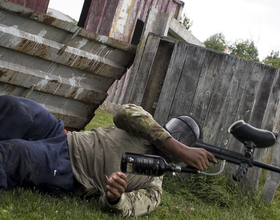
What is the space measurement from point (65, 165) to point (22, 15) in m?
2.09

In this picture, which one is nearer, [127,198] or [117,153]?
[127,198]

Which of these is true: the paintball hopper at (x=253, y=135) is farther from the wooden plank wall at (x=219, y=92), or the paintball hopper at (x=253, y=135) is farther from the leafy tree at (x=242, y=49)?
the leafy tree at (x=242, y=49)

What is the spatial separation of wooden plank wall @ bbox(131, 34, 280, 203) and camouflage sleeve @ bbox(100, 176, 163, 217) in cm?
156

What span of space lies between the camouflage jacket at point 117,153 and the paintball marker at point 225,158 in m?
0.37

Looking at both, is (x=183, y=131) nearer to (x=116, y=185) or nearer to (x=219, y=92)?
(x=116, y=185)

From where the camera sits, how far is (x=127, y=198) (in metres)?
2.49

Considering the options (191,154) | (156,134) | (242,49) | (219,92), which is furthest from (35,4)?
(242,49)

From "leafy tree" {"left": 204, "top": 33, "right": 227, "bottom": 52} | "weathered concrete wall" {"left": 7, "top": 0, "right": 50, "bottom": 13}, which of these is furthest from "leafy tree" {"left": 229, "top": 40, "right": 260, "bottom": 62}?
"weathered concrete wall" {"left": 7, "top": 0, "right": 50, "bottom": 13}

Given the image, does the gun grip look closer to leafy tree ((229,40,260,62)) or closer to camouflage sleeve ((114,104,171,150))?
camouflage sleeve ((114,104,171,150))

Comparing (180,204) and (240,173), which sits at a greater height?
(240,173)

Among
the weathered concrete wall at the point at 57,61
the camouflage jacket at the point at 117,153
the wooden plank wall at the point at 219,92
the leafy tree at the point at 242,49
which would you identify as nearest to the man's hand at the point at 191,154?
the camouflage jacket at the point at 117,153

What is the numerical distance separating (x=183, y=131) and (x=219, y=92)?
1779mm

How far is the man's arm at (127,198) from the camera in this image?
87.7 inches

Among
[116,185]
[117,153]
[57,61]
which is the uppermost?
[57,61]
